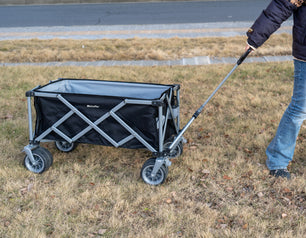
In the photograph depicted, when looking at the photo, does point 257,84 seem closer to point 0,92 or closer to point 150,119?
point 150,119

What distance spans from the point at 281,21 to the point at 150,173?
1968 millimetres

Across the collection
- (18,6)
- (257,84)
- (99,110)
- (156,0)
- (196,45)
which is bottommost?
(18,6)

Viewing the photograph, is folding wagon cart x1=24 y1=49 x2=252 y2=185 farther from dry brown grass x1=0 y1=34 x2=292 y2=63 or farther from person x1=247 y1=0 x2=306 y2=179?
dry brown grass x1=0 y1=34 x2=292 y2=63

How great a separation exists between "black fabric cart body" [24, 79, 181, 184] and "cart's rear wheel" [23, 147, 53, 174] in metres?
0.01

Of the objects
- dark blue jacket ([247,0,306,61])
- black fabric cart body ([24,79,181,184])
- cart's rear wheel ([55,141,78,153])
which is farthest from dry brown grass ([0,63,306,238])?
dark blue jacket ([247,0,306,61])

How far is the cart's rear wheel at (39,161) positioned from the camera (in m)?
4.09

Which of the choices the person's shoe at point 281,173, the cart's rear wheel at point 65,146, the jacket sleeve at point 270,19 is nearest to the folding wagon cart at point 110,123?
the jacket sleeve at point 270,19

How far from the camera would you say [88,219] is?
3340 mm

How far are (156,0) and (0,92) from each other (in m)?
13.7

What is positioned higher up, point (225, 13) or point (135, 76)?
point (135, 76)

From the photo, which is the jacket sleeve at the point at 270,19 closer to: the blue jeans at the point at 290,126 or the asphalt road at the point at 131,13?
Answer: the blue jeans at the point at 290,126

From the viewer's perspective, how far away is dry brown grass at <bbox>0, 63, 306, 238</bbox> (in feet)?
10.6

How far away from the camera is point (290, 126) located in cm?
377

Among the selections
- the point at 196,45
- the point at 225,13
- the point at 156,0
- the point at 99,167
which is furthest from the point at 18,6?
the point at 99,167
